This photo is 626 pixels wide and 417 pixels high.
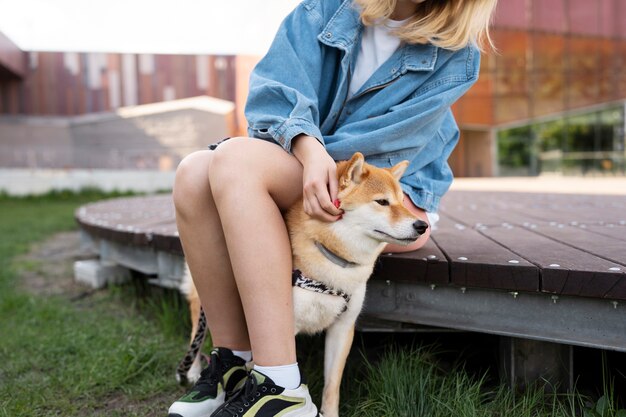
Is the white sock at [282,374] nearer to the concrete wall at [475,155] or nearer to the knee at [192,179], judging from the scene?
the knee at [192,179]

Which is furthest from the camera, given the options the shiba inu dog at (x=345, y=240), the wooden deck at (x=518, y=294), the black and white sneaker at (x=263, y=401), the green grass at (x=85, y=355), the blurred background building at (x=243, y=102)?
the blurred background building at (x=243, y=102)

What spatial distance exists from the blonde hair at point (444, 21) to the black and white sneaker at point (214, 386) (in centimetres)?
102

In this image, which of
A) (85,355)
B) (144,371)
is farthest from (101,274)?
(144,371)

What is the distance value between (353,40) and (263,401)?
102cm

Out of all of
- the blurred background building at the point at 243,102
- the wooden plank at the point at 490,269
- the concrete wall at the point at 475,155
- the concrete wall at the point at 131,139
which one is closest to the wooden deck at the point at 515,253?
the wooden plank at the point at 490,269

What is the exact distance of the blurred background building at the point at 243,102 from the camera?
12.5 meters

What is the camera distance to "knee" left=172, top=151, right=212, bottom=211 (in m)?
1.39

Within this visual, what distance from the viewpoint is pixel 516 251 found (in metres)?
1.72

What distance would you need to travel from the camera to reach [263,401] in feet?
3.93

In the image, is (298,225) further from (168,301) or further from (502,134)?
(502,134)

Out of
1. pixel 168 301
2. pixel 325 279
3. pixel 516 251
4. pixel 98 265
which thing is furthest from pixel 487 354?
pixel 98 265

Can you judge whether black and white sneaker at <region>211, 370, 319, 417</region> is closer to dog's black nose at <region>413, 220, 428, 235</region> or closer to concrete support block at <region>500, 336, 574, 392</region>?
dog's black nose at <region>413, 220, 428, 235</region>

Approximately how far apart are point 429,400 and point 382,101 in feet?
2.82

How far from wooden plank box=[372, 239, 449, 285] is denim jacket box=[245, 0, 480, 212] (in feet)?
0.56
